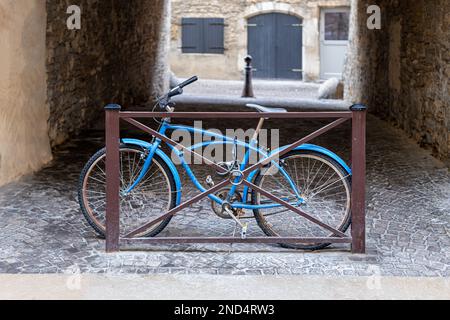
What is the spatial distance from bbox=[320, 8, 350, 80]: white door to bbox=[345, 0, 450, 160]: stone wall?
26.8 feet

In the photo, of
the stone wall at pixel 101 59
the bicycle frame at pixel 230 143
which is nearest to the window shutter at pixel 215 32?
the stone wall at pixel 101 59

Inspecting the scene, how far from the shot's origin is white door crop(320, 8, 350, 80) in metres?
20.8

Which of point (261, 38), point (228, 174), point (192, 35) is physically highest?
point (192, 35)

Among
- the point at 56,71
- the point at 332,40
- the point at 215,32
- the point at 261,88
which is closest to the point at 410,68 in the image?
the point at 56,71

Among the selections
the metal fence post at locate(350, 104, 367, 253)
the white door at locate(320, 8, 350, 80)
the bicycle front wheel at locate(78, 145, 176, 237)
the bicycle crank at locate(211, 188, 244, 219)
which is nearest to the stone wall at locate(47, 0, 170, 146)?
the bicycle front wheel at locate(78, 145, 176, 237)

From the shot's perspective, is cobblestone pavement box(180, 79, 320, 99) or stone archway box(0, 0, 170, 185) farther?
cobblestone pavement box(180, 79, 320, 99)

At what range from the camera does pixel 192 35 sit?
2195 centimetres

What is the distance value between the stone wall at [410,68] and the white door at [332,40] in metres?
8.17

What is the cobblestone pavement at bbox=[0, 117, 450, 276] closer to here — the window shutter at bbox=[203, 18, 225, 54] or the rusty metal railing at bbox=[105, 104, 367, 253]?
the rusty metal railing at bbox=[105, 104, 367, 253]

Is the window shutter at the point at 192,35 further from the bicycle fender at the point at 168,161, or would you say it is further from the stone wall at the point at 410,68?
the bicycle fender at the point at 168,161

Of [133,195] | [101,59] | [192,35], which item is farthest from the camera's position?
[192,35]

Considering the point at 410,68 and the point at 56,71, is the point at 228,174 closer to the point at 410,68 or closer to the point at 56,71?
the point at 56,71

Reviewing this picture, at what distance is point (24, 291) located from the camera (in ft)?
11.3

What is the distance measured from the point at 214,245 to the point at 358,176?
927 mm
